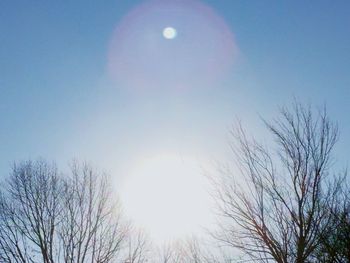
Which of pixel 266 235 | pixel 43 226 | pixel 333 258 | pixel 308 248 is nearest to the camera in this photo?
pixel 308 248

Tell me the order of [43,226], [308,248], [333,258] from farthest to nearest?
[43,226]
[333,258]
[308,248]

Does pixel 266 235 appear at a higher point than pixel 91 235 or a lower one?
lower

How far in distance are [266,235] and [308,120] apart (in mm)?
2947

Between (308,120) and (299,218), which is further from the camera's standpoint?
(308,120)

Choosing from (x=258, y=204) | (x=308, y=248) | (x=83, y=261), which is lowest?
(x=308, y=248)

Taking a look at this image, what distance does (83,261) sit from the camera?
1360 cm

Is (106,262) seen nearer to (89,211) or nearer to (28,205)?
(89,211)

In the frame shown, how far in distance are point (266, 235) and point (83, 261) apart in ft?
27.1

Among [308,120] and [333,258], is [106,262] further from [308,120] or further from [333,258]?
[308,120]

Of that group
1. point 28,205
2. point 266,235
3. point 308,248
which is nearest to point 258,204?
point 266,235

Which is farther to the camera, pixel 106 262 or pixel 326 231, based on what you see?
pixel 106 262

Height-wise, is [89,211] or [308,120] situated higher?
[89,211]

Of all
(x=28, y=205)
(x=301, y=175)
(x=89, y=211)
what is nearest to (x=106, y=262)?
(x=89, y=211)

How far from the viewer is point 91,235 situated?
13945mm
